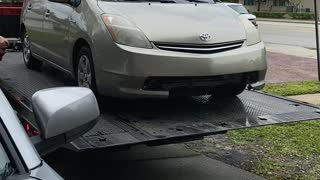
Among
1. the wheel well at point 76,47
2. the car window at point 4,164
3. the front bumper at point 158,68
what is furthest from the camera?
the wheel well at point 76,47

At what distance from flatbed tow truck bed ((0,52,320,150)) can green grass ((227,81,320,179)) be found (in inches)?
27.3

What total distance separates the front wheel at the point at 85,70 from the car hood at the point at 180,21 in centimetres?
50

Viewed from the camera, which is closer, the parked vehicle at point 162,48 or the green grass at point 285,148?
the parked vehicle at point 162,48

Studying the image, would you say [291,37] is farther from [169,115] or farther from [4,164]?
[4,164]

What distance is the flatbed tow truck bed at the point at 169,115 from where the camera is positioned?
14.5 feet

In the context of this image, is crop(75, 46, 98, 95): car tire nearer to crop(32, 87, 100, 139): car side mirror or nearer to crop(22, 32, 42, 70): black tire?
crop(22, 32, 42, 70): black tire

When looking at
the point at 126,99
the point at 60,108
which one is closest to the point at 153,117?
the point at 126,99

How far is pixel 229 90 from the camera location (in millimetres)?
5602

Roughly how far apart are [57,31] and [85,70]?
0.85 m

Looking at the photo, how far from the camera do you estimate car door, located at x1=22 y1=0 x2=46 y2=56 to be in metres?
6.71

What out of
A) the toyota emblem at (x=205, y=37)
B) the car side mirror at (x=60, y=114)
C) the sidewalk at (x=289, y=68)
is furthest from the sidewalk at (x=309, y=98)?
the car side mirror at (x=60, y=114)

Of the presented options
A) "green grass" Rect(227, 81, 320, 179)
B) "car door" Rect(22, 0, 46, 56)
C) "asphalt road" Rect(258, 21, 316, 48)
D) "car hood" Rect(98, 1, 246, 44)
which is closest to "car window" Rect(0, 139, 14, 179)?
"car hood" Rect(98, 1, 246, 44)

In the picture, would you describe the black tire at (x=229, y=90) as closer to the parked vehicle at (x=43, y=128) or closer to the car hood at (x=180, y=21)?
the car hood at (x=180, y=21)

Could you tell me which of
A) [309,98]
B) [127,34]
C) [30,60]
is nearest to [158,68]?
[127,34]
